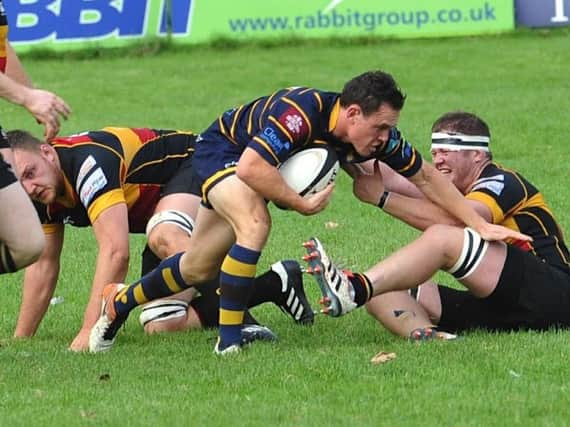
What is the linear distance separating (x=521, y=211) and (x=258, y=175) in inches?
56.2

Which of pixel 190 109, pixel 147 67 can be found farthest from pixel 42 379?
pixel 147 67

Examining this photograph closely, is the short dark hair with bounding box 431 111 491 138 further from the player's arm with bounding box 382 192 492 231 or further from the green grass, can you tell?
the green grass

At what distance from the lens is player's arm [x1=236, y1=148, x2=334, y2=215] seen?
262 inches

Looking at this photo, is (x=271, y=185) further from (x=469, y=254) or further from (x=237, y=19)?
(x=237, y=19)

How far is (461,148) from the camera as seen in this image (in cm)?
752

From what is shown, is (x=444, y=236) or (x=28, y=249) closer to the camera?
(x=28, y=249)

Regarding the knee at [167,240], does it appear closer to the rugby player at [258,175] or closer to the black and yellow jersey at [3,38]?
the rugby player at [258,175]

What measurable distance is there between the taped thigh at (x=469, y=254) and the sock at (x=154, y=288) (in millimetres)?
1304

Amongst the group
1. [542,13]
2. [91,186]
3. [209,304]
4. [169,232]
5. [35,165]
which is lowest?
[542,13]

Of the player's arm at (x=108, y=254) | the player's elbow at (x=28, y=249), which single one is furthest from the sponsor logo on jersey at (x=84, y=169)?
the player's elbow at (x=28, y=249)

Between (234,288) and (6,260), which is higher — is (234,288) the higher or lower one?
the lower one

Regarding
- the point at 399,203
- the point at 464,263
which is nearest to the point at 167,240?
the point at 399,203

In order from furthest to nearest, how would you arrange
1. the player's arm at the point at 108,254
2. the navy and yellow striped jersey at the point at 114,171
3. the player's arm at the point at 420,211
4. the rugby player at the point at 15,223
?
the navy and yellow striped jersey at the point at 114,171 → the player's arm at the point at 108,254 → the player's arm at the point at 420,211 → the rugby player at the point at 15,223

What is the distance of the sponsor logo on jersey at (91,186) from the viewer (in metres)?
7.59
